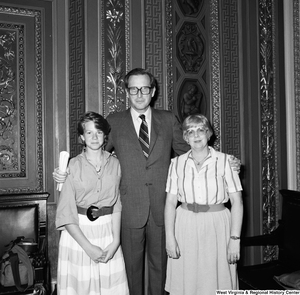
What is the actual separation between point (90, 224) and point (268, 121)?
86.1 inches

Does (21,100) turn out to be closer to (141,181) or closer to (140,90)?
(140,90)

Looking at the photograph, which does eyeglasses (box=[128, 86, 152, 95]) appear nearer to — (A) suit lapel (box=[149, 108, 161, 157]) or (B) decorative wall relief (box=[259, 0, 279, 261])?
(A) suit lapel (box=[149, 108, 161, 157])

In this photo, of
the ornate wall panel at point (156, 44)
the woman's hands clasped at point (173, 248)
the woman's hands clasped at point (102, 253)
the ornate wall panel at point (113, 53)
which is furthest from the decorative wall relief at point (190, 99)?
the woman's hands clasped at point (102, 253)

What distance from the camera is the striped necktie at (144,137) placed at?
→ 2.62 m

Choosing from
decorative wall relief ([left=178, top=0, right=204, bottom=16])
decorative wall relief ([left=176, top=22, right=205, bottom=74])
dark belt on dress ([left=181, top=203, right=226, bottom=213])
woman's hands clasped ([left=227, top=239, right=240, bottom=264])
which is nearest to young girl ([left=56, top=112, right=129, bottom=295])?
dark belt on dress ([left=181, top=203, right=226, bottom=213])

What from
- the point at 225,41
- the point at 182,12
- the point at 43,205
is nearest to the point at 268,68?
the point at 225,41

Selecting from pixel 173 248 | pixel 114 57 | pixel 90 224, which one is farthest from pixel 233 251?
pixel 114 57

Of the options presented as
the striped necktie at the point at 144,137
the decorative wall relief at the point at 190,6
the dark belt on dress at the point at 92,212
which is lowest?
the dark belt on dress at the point at 92,212

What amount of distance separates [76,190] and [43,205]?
3.49 ft

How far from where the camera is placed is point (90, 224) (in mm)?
2256

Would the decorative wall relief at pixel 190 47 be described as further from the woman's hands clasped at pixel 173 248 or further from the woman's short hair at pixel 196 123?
the woman's hands clasped at pixel 173 248

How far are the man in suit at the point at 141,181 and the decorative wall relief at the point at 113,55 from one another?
498mm

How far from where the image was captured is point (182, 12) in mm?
3441

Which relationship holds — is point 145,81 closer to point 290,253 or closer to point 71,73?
point 71,73
